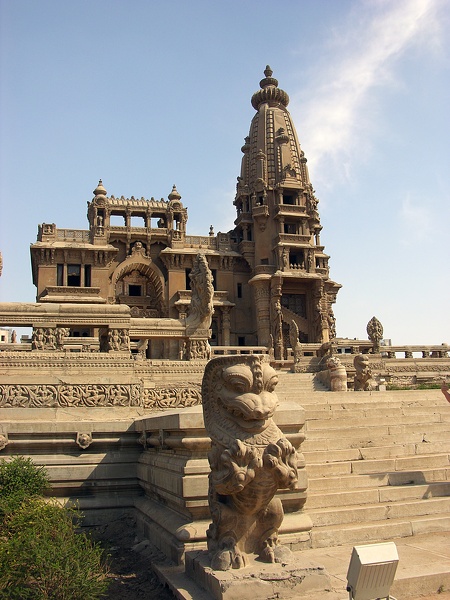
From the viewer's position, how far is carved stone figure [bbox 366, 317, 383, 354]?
31.0 metres

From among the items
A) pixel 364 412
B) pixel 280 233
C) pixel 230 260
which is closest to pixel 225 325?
pixel 230 260

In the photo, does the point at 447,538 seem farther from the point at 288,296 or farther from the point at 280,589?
the point at 288,296

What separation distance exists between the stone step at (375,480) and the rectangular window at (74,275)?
3128 cm

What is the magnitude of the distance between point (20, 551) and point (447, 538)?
15.2ft

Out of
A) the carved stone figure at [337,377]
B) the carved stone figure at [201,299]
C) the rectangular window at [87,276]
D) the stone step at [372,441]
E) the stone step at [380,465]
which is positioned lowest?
the stone step at [380,465]

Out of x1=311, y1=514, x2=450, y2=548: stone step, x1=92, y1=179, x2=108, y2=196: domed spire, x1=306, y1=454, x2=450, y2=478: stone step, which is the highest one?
x1=92, y1=179, x2=108, y2=196: domed spire

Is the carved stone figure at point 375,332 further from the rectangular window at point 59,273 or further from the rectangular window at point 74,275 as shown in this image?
the rectangular window at point 59,273

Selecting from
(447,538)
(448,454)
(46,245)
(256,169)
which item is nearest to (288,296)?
(256,169)

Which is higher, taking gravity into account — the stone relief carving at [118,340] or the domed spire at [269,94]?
the domed spire at [269,94]

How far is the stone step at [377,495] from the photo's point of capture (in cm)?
704

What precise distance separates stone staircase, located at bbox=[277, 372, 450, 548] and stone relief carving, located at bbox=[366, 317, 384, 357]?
62.3ft

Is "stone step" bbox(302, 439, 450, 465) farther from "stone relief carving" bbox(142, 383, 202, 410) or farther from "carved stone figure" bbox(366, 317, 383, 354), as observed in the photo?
"carved stone figure" bbox(366, 317, 383, 354)

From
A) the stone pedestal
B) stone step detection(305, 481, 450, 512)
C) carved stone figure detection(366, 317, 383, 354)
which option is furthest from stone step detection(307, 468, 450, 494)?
carved stone figure detection(366, 317, 383, 354)

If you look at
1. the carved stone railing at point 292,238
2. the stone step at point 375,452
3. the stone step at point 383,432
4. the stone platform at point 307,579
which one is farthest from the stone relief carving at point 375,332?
the stone platform at point 307,579
